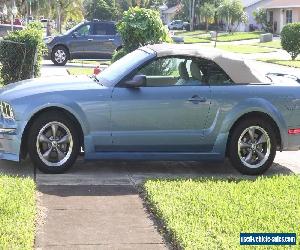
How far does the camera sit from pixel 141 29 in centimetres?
1399

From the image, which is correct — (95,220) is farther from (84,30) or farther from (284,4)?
(284,4)

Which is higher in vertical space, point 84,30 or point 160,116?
point 84,30

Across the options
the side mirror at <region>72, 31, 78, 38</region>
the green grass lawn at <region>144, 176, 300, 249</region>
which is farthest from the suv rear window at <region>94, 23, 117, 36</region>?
the green grass lawn at <region>144, 176, 300, 249</region>

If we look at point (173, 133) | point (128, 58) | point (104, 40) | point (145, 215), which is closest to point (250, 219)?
point (145, 215)

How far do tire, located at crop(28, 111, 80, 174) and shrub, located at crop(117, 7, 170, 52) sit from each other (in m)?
6.94

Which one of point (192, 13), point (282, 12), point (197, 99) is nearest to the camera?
point (197, 99)

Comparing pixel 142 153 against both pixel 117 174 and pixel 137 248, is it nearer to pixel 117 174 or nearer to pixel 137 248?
pixel 117 174

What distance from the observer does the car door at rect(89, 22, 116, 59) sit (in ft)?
81.2

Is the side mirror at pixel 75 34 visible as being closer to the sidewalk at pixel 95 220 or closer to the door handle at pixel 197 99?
the door handle at pixel 197 99

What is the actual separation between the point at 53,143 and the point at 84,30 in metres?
18.2

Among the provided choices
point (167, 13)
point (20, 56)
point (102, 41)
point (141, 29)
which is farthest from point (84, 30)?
point (167, 13)

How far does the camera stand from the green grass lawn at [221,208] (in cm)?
518

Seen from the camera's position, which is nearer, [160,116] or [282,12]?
[160,116]

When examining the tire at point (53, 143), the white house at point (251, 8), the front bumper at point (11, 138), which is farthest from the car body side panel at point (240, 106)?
the white house at point (251, 8)
